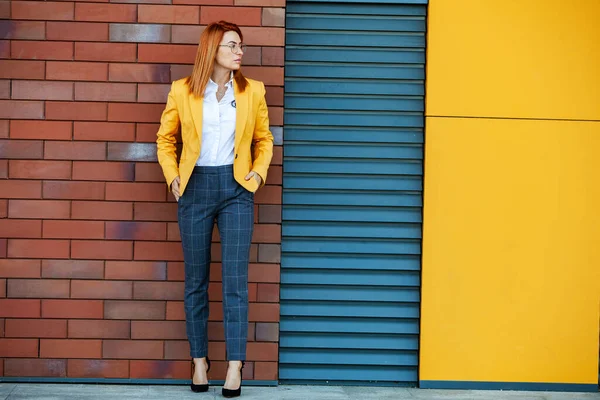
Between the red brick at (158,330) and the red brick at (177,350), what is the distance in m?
0.03

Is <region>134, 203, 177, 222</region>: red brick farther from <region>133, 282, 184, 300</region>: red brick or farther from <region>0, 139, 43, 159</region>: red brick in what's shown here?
<region>0, 139, 43, 159</region>: red brick

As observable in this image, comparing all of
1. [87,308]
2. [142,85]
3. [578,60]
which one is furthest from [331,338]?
[578,60]

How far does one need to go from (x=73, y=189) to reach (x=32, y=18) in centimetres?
102

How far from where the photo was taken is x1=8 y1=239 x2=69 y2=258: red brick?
499cm

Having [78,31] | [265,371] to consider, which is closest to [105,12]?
[78,31]

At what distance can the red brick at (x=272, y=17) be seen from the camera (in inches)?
196

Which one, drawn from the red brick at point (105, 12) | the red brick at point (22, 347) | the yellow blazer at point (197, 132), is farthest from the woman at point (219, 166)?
the red brick at point (22, 347)

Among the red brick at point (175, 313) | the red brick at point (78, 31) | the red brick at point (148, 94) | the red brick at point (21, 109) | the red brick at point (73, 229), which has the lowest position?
the red brick at point (175, 313)

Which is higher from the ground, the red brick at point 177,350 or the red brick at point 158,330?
the red brick at point 158,330

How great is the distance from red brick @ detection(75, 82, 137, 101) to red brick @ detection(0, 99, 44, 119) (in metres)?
0.23

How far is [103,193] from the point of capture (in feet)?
16.4

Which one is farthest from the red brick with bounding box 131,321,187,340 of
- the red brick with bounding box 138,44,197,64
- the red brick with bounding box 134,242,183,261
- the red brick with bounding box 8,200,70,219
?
the red brick with bounding box 138,44,197,64

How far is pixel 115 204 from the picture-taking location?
16.4ft

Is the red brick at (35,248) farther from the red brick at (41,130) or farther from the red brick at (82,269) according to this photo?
the red brick at (41,130)
